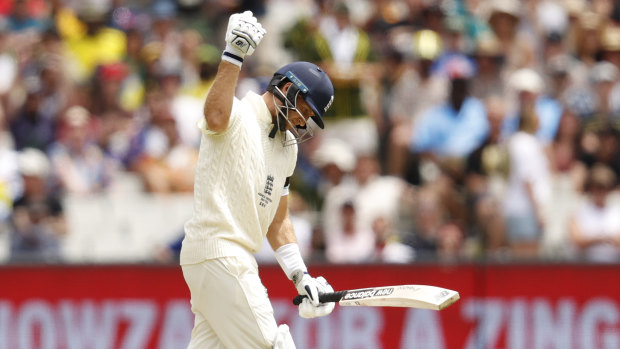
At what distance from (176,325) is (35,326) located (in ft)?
4.05

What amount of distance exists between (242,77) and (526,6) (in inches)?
138

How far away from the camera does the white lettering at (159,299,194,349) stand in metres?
9.73

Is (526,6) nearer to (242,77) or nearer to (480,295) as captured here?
(242,77)

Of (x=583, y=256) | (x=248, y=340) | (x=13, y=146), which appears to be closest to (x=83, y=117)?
(x=13, y=146)

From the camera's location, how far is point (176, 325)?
9.75m

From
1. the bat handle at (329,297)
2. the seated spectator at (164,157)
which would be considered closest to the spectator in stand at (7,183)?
the seated spectator at (164,157)

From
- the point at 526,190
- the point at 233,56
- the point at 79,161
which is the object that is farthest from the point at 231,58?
the point at 79,161

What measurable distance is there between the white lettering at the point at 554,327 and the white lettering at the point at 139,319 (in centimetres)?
335

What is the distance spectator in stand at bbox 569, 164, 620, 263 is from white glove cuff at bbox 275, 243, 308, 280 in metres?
4.32

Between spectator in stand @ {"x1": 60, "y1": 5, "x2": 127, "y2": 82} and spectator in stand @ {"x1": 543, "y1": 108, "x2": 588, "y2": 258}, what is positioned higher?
spectator in stand @ {"x1": 60, "y1": 5, "x2": 127, "y2": 82}

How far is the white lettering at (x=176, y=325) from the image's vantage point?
31.9 feet

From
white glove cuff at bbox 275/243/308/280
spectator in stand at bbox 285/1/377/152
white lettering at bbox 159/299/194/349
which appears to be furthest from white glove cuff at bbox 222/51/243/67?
spectator in stand at bbox 285/1/377/152

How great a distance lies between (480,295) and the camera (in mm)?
9633

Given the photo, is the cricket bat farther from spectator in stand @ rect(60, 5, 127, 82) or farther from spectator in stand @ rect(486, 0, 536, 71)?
spectator in stand @ rect(60, 5, 127, 82)
